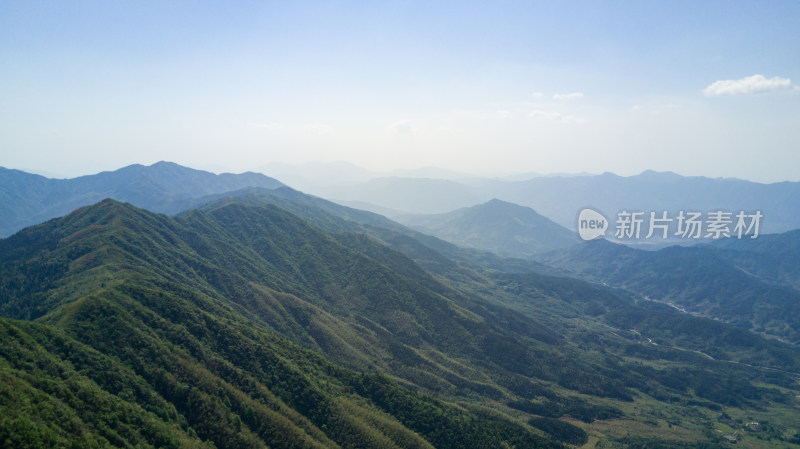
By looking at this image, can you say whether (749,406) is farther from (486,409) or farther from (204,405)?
(204,405)

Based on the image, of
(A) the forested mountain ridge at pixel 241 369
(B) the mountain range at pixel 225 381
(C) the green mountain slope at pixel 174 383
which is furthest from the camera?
(A) the forested mountain ridge at pixel 241 369

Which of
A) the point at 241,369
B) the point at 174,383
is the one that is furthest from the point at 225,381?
the point at 174,383

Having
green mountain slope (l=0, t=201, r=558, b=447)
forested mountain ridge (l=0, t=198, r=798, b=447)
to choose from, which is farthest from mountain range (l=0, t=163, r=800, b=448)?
forested mountain ridge (l=0, t=198, r=798, b=447)

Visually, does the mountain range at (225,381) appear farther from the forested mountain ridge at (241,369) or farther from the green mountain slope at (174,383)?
the forested mountain ridge at (241,369)

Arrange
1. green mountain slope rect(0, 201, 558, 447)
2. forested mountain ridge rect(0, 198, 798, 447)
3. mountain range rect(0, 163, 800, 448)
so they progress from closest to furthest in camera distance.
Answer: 1. green mountain slope rect(0, 201, 558, 447)
2. mountain range rect(0, 163, 800, 448)
3. forested mountain ridge rect(0, 198, 798, 447)

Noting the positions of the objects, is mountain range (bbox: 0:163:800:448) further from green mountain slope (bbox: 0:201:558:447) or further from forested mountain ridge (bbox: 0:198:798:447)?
forested mountain ridge (bbox: 0:198:798:447)

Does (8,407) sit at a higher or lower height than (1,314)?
higher

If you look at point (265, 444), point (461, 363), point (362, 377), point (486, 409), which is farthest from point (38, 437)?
point (461, 363)

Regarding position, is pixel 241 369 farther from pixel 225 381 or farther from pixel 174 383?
pixel 174 383

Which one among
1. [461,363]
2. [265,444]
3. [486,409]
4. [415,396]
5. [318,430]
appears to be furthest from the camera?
[461,363]

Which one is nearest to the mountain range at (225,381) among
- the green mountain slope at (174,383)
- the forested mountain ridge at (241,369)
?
the green mountain slope at (174,383)

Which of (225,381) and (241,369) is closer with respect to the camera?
(225,381)
